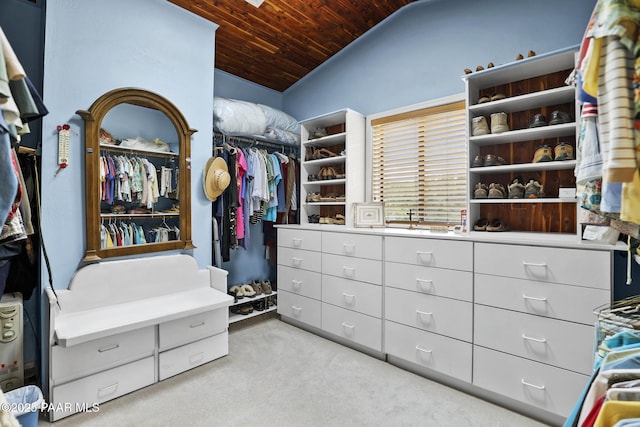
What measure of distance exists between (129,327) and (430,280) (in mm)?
1962

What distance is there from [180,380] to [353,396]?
119 centimetres

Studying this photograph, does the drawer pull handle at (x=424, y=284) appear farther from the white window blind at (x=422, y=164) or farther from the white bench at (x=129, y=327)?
the white bench at (x=129, y=327)

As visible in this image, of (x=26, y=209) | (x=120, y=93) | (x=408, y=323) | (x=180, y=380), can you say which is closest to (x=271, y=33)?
(x=120, y=93)

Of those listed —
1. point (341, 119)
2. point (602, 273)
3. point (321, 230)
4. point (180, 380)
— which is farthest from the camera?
point (341, 119)

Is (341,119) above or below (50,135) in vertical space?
above

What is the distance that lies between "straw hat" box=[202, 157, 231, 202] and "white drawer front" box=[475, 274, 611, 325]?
2.11 meters

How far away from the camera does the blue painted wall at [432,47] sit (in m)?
2.23

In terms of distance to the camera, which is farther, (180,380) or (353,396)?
(180,380)

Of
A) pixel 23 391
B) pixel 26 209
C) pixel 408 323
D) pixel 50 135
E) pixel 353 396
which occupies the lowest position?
pixel 353 396

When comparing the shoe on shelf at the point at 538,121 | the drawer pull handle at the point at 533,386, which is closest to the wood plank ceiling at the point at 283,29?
the shoe on shelf at the point at 538,121

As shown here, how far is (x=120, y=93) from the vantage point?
7.53ft

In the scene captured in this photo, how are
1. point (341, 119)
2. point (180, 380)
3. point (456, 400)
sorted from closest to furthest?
point (456, 400)
point (180, 380)
point (341, 119)

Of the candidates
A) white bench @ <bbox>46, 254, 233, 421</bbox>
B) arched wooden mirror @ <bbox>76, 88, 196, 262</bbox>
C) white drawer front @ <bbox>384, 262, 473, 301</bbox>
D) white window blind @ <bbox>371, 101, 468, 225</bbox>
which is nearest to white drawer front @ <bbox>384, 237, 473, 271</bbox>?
white drawer front @ <bbox>384, 262, 473, 301</bbox>

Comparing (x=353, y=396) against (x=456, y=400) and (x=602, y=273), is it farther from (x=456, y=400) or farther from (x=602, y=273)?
(x=602, y=273)
